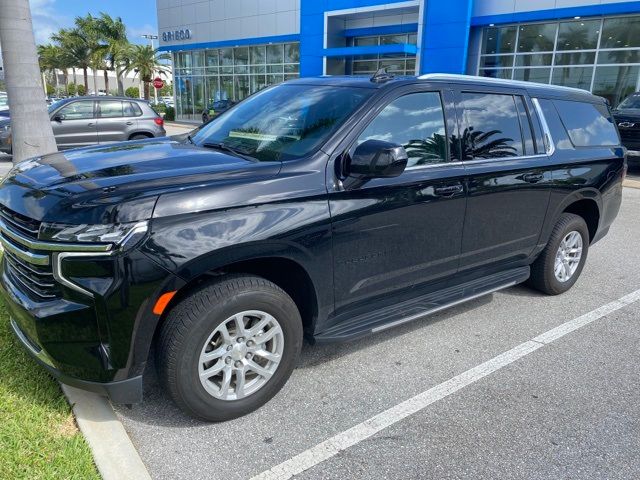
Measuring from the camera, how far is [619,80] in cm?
1812

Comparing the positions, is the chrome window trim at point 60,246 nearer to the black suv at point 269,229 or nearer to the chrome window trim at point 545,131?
the black suv at point 269,229

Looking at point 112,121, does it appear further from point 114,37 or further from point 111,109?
point 114,37

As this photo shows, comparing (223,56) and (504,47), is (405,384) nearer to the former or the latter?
(504,47)

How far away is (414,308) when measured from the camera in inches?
138

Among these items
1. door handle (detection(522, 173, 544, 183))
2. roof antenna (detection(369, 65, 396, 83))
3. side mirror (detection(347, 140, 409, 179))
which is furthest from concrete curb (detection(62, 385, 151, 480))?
door handle (detection(522, 173, 544, 183))

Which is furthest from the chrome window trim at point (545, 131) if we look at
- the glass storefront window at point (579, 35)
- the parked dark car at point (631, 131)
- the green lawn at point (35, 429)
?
the glass storefront window at point (579, 35)

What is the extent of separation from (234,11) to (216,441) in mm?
30418

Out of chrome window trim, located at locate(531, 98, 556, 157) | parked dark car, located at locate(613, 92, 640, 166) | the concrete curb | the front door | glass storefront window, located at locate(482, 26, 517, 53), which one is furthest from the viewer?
glass storefront window, located at locate(482, 26, 517, 53)

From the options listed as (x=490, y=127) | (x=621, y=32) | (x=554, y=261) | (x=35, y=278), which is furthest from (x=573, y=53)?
(x=35, y=278)

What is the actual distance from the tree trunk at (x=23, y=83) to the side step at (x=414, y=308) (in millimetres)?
5168

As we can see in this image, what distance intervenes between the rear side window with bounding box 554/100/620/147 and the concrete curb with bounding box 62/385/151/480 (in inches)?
165

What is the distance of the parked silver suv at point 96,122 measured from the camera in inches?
487

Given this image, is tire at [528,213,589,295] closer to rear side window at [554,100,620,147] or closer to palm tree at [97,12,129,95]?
rear side window at [554,100,620,147]

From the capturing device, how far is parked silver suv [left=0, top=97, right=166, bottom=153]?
487 inches
